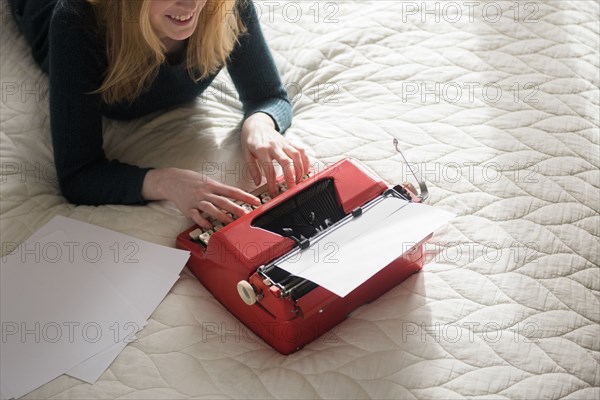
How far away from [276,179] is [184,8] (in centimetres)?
33

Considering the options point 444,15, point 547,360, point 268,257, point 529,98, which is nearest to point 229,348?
point 268,257

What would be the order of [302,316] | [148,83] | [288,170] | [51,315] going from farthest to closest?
[148,83] → [288,170] → [51,315] → [302,316]

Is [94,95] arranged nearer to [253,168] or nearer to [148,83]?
[148,83]

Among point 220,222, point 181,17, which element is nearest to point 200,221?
point 220,222

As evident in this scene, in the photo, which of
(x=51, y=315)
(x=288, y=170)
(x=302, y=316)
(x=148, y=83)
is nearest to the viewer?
(x=302, y=316)

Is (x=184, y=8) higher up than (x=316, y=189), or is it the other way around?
(x=184, y=8)

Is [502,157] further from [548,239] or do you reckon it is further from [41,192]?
[41,192]

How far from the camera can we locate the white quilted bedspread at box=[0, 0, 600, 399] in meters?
1.12

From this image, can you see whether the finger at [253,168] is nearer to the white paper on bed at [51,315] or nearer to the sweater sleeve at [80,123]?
the sweater sleeve at [80,123]

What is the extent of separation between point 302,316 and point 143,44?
1.89 ft

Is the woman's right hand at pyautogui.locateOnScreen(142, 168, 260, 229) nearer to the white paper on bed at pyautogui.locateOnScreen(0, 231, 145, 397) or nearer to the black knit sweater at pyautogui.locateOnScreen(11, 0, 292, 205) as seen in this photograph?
the black knit sweater at pyautogui.locateOnScreen(11, 0, 292, 205)

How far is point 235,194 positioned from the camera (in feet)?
4.18

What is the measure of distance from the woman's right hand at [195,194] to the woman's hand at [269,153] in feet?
0.27

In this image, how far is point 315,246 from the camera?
44.6 inches
